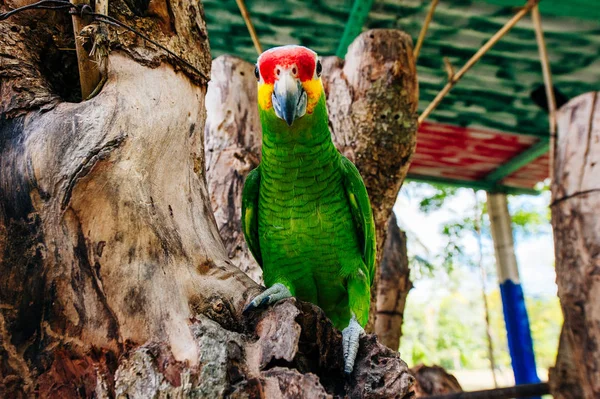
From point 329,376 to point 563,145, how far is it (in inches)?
93.9

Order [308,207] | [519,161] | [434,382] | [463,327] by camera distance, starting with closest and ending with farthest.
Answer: [308,207] < [434,382] < [519,161] < [463,327]

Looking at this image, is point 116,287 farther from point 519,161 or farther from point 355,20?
point 519,161

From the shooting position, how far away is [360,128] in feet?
8.10

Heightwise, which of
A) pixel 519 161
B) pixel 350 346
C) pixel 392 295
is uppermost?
pixel 519 161

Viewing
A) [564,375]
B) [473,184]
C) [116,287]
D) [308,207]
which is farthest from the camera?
[473,184]

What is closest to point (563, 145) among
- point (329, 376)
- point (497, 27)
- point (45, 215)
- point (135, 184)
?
point (497, 27)

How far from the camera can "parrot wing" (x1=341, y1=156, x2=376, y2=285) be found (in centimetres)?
213

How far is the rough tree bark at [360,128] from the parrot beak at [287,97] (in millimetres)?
829

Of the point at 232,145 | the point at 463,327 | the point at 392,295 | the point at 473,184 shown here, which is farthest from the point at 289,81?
the point at 463,327

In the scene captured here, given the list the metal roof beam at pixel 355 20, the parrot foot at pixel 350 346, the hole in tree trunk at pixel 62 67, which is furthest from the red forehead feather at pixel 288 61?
the metal roof beam at pixel 355 20

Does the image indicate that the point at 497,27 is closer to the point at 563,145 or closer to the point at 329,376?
the point at 563,145

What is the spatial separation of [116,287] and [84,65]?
2.11 feet

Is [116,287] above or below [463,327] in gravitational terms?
above

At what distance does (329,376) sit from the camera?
4.22 ft
